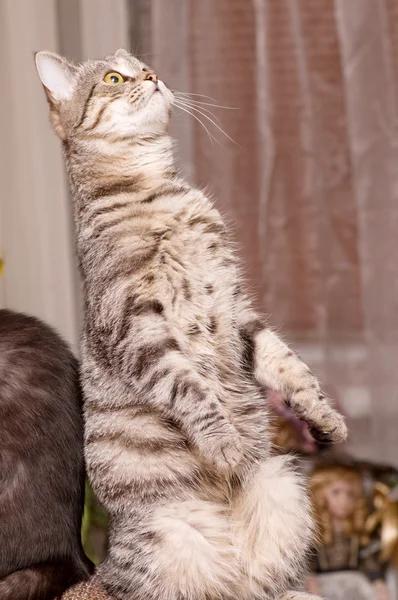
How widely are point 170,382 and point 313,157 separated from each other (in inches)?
50.6

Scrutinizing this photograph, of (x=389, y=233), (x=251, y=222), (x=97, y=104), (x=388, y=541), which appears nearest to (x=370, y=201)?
(x=389, y=233)

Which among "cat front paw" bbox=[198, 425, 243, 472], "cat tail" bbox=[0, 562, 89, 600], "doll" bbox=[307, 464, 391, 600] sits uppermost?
"cat front paw" bbox=[198, 425, 243, 472]

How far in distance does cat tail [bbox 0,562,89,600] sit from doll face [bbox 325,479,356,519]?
860mm

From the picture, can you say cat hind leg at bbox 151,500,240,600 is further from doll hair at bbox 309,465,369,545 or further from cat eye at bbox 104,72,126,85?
doll hair at bbox 309,465,369,545

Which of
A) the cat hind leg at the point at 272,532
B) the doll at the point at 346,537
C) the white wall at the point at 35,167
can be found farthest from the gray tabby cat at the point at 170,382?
the white wall at the point at 35,167

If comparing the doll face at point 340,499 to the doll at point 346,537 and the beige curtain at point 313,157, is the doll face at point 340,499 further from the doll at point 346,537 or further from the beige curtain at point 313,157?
the beige curtain at point 313,157

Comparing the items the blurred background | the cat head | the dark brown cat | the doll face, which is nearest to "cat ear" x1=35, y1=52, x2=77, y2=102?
the cat head

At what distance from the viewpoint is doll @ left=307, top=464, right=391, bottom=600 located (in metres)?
1.64

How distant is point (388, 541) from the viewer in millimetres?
1679

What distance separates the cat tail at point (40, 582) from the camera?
34.6 inches

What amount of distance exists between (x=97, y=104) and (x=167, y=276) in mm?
282

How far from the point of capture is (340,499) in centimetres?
169

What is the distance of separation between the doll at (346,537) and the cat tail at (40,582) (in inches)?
31.6

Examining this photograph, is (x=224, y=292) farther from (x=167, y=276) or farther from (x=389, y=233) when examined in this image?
(x=389, y=233)
